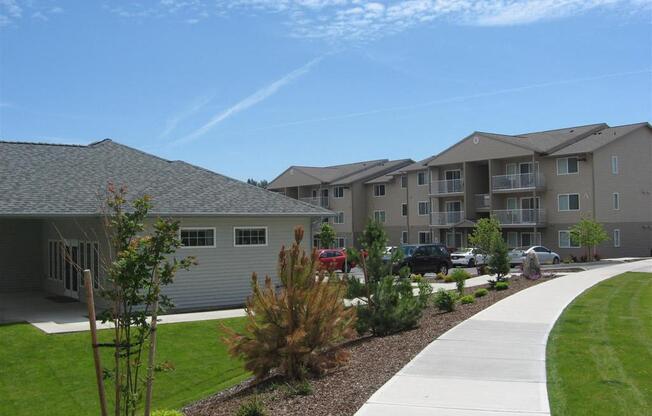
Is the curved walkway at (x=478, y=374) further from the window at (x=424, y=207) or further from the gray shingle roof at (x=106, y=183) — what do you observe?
the window at (x=424, y=207)

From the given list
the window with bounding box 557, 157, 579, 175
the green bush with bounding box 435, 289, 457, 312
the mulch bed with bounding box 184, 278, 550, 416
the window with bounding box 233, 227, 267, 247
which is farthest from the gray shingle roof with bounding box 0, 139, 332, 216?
the window with bounding box 557, 157, 579, 175

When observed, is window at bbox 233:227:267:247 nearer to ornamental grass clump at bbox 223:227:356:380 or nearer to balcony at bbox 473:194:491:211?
ornamental grass clump at bbox 223:227:356:380

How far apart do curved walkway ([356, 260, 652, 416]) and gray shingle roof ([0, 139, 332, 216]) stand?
10489 mm

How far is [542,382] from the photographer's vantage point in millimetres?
8484

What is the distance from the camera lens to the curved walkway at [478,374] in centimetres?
741

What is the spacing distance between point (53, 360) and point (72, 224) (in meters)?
10.1

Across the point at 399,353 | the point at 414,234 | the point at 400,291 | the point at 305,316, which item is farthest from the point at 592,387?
the point at 414,234

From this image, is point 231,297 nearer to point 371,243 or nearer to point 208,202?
point 208,202

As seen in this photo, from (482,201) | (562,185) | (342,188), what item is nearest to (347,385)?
(562,185)

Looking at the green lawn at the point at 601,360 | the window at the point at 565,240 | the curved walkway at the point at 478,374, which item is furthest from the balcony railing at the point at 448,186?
the curved walkway at the point at 478,374

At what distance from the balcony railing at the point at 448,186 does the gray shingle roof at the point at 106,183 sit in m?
30.5

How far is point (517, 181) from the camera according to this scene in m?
47.4

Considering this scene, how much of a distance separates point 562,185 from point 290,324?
40.2m

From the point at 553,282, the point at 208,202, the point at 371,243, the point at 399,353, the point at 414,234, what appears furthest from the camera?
the point at 414,234
